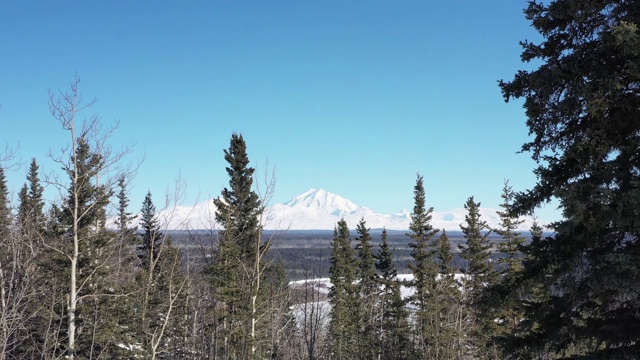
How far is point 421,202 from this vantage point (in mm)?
36000

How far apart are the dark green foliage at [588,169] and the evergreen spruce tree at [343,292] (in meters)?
35.1

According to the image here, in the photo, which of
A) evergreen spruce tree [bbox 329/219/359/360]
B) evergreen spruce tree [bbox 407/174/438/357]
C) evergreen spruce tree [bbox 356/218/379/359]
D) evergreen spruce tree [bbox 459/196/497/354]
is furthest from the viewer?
evergreen spruce tree [bbox 356/218/379/359]

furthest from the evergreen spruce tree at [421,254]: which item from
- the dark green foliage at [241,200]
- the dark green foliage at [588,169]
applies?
the dark green foliage at [588,169]

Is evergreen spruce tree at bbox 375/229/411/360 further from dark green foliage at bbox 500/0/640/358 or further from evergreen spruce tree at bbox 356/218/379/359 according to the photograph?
dark green foliage at bbox 500/0/640/358

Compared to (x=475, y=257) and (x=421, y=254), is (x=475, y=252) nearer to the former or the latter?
(x=475, y=257)

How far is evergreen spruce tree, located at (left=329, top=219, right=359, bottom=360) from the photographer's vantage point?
139ft

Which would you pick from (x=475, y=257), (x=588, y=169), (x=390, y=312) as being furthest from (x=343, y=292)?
(x=588, y=169)

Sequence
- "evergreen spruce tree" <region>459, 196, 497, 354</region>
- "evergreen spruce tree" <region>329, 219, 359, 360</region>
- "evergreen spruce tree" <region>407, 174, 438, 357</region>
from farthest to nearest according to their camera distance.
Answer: "evergreen spruce tree" <region>329, 219, 359, 360</region>
"evergreen spruce tree" <region>407, 174, 438, 357</region>
"evergreen spruce tree" <region>459, 196, 497, 354</region>

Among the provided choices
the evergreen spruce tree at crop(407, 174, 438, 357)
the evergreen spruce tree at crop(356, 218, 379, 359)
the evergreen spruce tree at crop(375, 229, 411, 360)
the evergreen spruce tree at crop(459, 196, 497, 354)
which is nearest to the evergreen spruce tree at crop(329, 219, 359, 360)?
the evergreen spruce tree at crop(356, 218, 379, 359)

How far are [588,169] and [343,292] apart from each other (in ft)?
131

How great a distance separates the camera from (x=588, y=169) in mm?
6941

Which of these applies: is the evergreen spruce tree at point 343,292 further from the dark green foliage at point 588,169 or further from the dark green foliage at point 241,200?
the dark green foliage at point 588,169

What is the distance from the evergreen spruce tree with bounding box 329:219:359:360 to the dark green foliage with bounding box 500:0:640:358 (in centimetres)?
3505

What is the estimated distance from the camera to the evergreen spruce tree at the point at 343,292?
4234 cm
